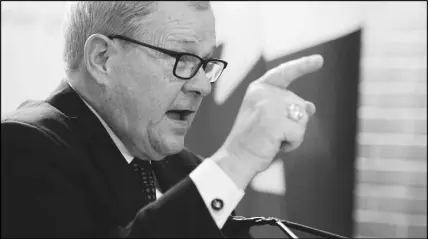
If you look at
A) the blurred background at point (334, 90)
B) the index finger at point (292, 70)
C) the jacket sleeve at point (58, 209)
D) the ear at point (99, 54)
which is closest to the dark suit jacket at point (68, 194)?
the jacket sleeve at point (58, 209)

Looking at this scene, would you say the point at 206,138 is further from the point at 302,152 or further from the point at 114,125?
the point at 114,125

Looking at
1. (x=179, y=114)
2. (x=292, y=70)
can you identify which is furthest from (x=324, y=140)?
(x=292, y=70)

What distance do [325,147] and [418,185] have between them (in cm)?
44

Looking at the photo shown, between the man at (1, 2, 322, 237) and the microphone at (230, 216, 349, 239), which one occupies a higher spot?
the man at (1, 2, 322, 237)

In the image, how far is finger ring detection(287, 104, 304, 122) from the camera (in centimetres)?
64

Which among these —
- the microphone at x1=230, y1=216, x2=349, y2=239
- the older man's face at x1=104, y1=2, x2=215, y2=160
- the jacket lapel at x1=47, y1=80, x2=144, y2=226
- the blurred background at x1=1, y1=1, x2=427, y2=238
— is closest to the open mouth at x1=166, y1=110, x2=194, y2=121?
the older man's face at x1=104, y1=2, x2=215, y2=160

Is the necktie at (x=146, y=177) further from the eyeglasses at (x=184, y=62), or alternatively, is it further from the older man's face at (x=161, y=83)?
the eyeglasses at (x=184, y=62)

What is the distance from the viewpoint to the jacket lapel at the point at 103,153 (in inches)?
30.1

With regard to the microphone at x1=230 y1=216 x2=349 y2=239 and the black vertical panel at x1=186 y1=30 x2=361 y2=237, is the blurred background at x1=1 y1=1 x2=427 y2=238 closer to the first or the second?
the black vertical panel at x1=186 y1=30 x2=361 y2=237

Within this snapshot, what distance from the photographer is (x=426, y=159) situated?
1.88 metres

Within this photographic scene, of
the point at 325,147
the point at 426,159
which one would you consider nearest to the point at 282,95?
the point at 325,147

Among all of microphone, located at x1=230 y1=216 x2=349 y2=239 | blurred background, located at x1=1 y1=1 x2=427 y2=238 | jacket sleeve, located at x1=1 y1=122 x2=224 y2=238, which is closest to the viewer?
jacket sleeve, located at x1=1 y1=122 x2=224 y2=238

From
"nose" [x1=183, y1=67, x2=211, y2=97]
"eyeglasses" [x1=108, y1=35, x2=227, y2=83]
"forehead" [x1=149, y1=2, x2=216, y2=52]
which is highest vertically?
"forehead" [x1=149, y1=2, x2=216, y2=52]

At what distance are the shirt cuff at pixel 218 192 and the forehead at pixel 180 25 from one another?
26cm
